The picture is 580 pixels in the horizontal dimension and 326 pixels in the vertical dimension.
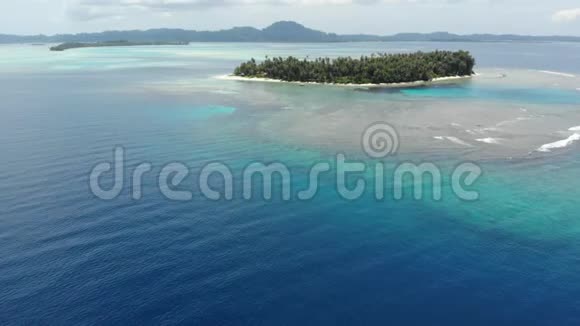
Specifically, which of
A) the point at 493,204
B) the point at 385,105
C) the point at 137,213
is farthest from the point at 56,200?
the point at 385,105

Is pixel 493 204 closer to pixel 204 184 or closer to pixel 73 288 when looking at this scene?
pixel 204 184

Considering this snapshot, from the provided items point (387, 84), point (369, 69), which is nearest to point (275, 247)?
point (387, 84)

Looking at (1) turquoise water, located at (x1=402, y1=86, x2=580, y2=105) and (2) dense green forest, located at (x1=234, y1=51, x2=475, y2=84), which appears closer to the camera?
(1) turquoise water, located at (x1=402, y1=86, x2=580, y2=105)

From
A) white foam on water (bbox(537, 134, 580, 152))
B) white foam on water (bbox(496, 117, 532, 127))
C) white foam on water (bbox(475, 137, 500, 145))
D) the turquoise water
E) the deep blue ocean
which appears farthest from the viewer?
the turquoise water

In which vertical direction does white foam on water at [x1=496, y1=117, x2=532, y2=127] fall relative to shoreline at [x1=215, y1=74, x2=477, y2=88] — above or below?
below

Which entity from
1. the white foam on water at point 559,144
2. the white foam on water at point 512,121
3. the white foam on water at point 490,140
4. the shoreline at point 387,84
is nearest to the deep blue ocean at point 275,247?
the white foam on water at point 559,144

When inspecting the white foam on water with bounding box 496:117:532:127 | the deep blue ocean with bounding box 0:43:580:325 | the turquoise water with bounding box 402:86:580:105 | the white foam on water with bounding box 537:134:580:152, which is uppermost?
the turquoise water with bounding box 402:86:580:105

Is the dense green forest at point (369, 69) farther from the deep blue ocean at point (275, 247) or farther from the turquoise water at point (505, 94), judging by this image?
the deep blue ocean at point (275, 247)

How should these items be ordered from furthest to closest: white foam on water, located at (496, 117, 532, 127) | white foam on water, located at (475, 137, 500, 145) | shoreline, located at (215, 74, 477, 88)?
1. shoreline, located at (215, 74, 477, 88)
2. white foam on water, located at (496, 117, 532, 127)
3. white foam on water, located at (475, 137, 500, 145)

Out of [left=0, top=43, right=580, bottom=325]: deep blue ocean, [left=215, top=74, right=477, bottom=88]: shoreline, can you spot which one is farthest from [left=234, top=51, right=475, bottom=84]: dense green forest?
[left=0, top=43, right=580, bottom=325]: deep blue ocean

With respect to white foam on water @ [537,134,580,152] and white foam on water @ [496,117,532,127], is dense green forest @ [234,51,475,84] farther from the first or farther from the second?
white foam on water @ [537,134,580,152]
